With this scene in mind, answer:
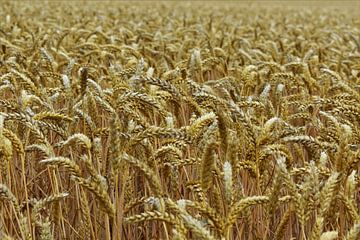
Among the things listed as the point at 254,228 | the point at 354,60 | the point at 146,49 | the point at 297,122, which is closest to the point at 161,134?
the point at 254,228

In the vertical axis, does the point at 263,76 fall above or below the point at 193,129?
below

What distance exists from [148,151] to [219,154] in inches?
22.0

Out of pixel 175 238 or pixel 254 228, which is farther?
pixel 254 228

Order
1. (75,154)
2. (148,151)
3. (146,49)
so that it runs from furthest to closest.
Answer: (146,49) → (75,154) → (148,151)

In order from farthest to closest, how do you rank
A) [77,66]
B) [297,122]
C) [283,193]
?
[77,66]
[297,122]
[283,193]

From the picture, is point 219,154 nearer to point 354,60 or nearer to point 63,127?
point 63,127

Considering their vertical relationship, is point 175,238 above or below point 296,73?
above

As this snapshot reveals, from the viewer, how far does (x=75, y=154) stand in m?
2.80

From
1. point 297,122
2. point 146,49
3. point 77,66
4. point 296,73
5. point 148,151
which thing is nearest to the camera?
point 148,151

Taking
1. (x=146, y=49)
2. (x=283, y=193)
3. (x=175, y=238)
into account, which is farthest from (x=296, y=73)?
(x=175, y=238)

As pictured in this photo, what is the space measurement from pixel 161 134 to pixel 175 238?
584mm

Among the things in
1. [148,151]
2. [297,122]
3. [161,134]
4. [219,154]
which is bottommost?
[297,122]

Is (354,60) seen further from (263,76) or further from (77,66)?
(77,66)

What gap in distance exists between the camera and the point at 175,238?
136 centimetres
